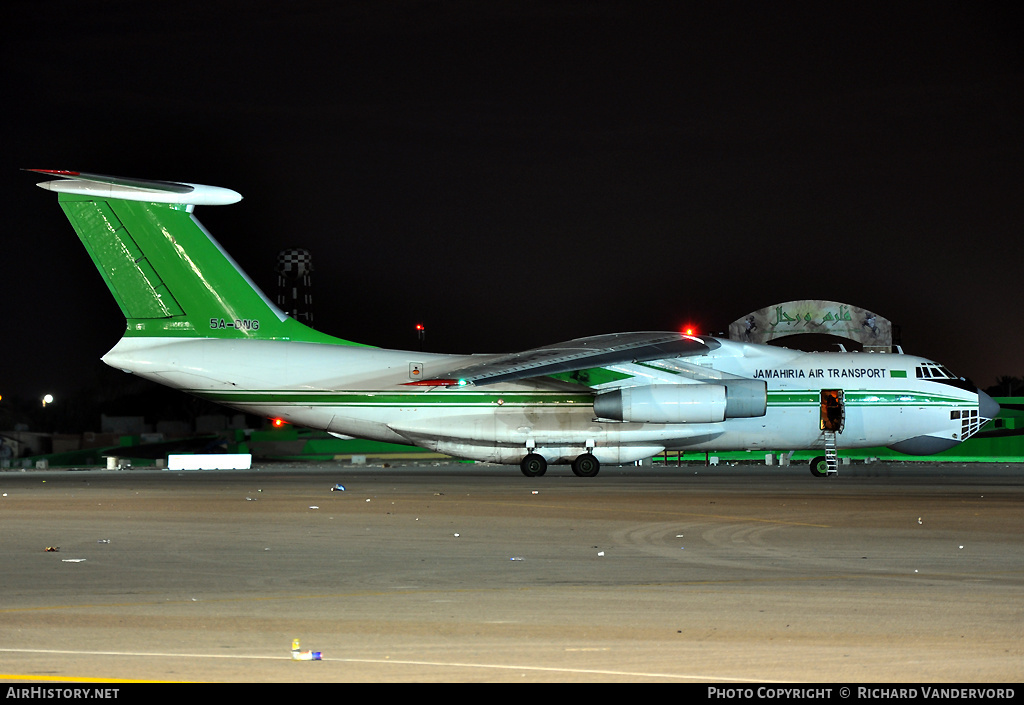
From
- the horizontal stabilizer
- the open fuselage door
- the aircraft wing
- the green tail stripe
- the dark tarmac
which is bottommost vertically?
the dark tarmac

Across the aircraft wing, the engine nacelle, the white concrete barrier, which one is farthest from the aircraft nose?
the white concrete barrier

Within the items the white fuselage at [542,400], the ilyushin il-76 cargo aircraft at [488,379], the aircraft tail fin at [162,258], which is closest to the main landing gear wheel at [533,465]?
the ilyushin il-76 cargo aircraft at [488,379]

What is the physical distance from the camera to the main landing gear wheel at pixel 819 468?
2442 centimetres

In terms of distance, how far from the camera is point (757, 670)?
524 centimetres

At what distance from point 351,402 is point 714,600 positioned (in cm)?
1730

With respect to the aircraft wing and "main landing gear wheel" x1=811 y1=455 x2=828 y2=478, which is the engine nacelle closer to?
the aircraft wing

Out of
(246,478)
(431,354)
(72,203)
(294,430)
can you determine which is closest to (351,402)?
(431,354)

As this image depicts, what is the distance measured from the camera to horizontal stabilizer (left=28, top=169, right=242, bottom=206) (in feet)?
71.4

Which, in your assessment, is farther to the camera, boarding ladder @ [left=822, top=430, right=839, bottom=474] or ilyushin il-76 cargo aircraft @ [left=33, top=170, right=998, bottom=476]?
boarding ladder @ [left=822, top=430, right=839, bottom=474]

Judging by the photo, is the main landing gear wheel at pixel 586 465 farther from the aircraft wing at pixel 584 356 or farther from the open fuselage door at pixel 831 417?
the open fuselage door at pixel 831 417

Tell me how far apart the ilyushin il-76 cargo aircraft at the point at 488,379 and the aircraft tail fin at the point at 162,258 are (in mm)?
31

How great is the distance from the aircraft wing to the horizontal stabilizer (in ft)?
21.5

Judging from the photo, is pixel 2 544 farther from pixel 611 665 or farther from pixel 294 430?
pixel 294 430

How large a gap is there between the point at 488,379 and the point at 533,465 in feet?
9.77
